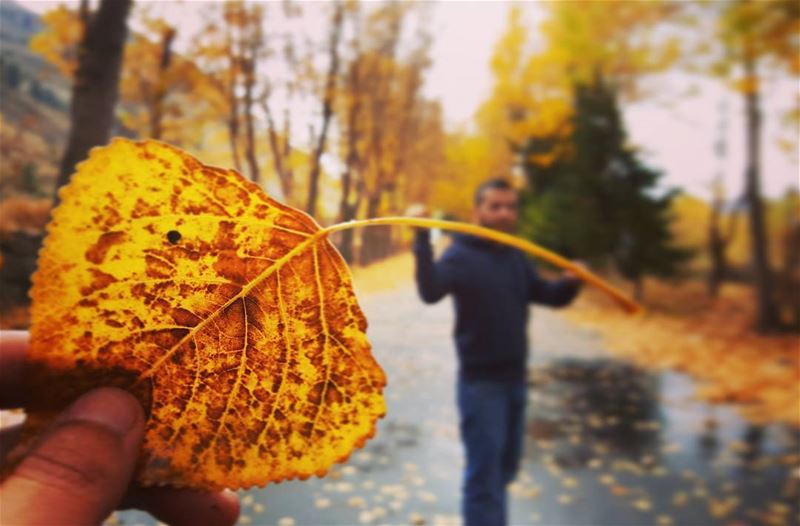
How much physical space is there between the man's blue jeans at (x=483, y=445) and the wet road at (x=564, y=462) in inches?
9.9

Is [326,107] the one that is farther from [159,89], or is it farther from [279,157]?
[159,89]

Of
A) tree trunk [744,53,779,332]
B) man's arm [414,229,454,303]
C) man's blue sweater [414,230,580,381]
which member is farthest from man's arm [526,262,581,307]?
tree trunk [744,53,779,332]

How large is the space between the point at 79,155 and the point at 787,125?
27.1 ft

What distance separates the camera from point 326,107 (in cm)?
75

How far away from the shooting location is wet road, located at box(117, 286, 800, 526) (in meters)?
1.69

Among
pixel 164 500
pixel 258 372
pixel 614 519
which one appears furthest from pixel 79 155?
pixel 614 519

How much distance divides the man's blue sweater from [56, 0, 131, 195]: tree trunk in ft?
4.60

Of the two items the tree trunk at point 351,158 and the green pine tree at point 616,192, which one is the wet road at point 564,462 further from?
the green pine tree at point 616,192

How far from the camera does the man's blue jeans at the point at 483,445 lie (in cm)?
222

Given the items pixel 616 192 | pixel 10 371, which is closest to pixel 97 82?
pixel 10 371

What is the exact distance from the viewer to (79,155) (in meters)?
0.82

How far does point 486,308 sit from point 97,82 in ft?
5.70

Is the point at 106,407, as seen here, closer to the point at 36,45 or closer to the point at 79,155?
the point at 79,155

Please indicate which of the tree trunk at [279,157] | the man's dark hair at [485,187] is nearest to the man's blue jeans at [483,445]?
the man's dark hair at [485,187]
